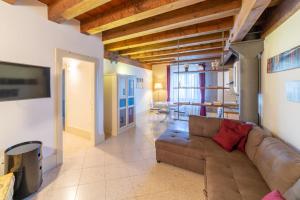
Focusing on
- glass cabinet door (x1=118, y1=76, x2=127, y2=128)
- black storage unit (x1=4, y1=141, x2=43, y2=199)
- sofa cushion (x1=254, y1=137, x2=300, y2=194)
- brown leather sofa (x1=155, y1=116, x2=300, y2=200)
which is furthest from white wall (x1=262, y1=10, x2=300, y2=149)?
glass cabinet door (x1=118, y1=76, x2=127, y2=128)

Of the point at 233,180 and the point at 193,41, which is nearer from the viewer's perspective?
the point at 233,180

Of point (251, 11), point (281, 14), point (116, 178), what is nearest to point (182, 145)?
point (116, 178)

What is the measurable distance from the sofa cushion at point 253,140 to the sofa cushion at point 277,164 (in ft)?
0.34

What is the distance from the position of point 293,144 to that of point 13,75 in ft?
12.1

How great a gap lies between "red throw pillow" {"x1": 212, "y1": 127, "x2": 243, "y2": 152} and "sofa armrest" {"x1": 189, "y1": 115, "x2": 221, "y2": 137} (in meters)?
0.18

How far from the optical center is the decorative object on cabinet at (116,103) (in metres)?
4.46

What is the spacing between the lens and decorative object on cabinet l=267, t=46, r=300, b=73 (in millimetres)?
1729

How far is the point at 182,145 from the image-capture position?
2525mm

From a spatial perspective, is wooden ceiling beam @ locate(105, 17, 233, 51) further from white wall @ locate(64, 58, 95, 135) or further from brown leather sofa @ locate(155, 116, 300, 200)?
brown leather sofa @ locate(155, 116, 300, 200)

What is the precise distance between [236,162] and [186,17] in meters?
2.28

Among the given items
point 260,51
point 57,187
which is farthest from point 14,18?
point 260,51

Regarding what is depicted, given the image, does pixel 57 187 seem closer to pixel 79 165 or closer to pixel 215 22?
pixel 79 165

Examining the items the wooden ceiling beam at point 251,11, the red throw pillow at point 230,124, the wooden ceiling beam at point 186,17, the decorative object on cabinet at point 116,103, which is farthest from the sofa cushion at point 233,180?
the decorative object on cabinet at point 116,103

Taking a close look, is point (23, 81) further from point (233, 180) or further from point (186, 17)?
point (233, 180)
